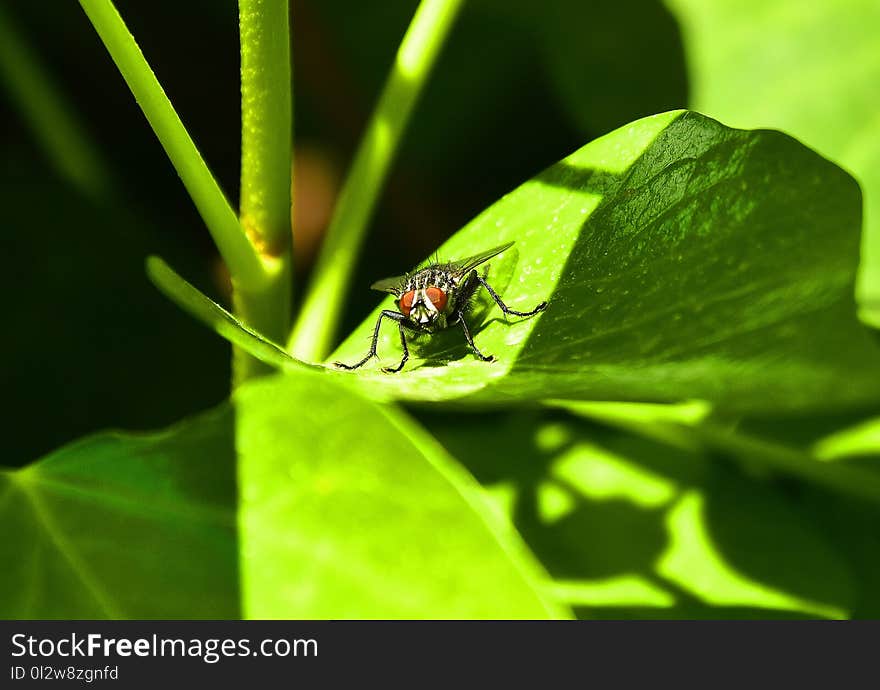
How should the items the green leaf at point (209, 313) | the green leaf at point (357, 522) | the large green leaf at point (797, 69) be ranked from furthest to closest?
the large green leaf at point (797, 69) < the green leaf at point (209, 313) < the green leaf at point (357, 522)

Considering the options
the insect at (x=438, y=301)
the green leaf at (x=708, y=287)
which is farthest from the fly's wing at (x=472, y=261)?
the green leaf at (x=708, y=287)

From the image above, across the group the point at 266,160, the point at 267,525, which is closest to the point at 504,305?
the point at 266,160

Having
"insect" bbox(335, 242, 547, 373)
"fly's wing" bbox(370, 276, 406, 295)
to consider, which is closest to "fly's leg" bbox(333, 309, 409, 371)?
"insect" bbox(335, 242, 547, 373)

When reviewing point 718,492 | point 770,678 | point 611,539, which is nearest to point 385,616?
point 770,678

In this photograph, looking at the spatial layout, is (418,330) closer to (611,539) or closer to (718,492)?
(611,539)

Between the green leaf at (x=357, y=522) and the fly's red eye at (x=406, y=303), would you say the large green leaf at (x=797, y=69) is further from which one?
the green leaf at (x=357, y=522)

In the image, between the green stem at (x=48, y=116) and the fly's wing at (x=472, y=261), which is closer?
the fly's wing at (x=472, y=261)
